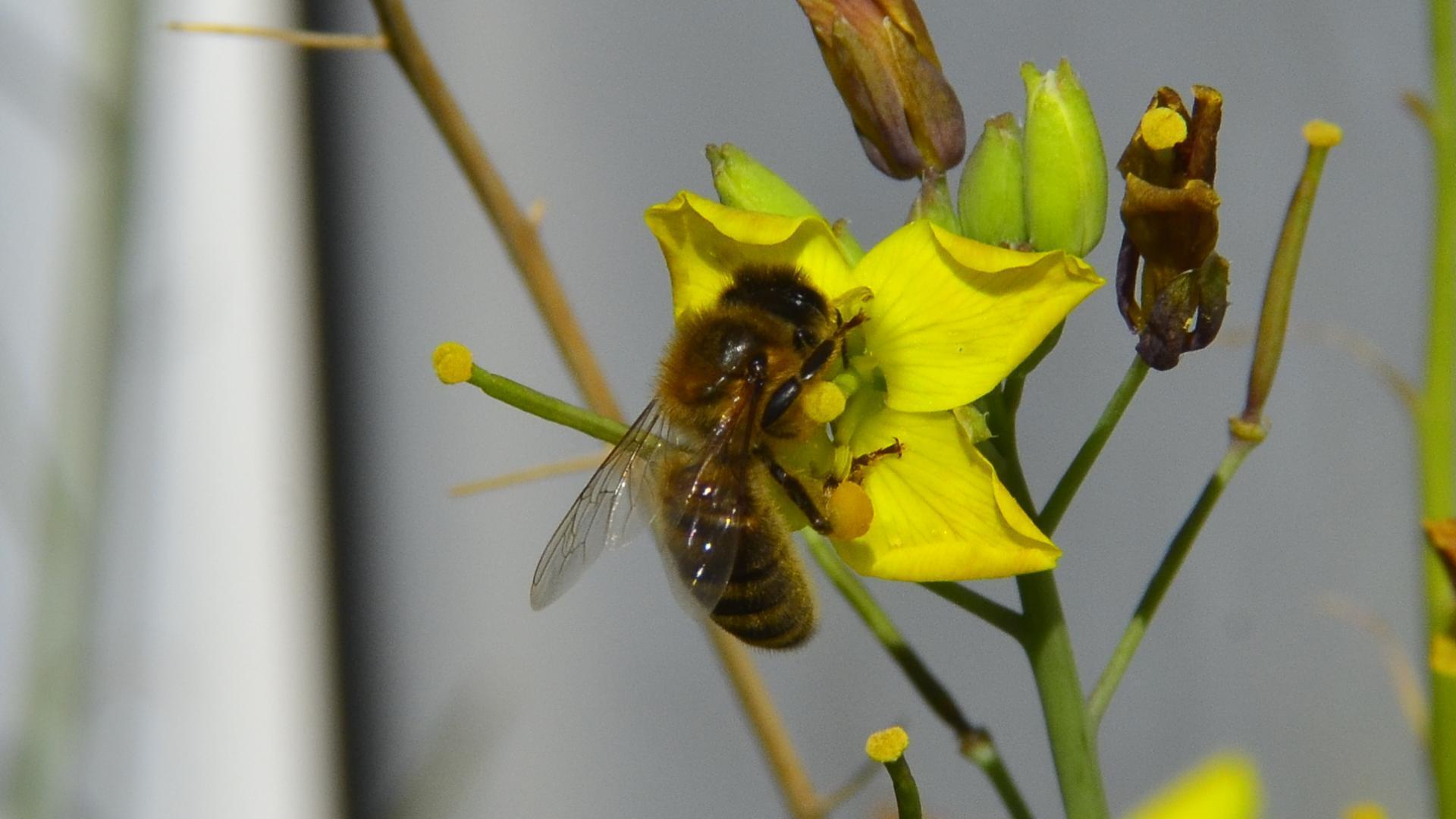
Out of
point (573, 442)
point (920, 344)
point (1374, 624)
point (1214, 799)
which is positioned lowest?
point (1374, 624)

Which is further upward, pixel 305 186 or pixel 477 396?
pixel 305 186

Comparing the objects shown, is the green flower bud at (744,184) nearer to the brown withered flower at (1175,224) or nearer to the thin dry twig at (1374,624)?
the brown withered flower at (1175,224)

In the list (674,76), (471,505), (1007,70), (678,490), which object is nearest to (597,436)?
(678,490)

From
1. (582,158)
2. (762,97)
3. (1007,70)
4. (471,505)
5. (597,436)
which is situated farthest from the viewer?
(471,505)

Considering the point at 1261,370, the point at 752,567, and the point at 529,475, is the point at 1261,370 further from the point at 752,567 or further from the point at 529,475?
the point at 529,475

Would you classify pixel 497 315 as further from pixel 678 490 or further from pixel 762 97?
pixel 678 490

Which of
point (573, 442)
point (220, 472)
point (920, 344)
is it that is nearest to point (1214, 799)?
point (920, 344)
